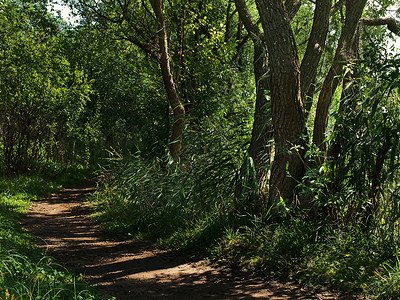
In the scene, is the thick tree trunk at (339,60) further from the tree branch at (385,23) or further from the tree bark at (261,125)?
the tree branch at (385,23)

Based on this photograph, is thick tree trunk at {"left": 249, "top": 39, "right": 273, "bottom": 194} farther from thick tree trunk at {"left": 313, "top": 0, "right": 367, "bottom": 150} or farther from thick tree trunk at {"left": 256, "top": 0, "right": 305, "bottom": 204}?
thick tree trunk at {"left": 313, "top": 0, "right": 367, "bottom": 150}

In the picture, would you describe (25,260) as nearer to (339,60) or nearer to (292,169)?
(292,169)

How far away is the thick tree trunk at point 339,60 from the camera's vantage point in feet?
18.7

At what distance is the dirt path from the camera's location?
4715 mm

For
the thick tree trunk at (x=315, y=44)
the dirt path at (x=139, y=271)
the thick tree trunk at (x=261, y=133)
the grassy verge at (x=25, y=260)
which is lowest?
the dirt path at (x=139, y=271)

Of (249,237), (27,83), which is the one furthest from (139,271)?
(27,83)

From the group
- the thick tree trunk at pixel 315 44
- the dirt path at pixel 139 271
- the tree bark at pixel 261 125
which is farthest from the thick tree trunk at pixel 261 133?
the dirt path at pixel 139 271

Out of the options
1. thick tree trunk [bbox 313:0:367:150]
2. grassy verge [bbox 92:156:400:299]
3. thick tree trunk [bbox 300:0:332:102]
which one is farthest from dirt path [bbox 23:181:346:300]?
thick tree trunk [bbox 300:0:332:102]

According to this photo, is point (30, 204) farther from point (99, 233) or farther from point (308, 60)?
point (308, 60)

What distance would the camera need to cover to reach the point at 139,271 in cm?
570

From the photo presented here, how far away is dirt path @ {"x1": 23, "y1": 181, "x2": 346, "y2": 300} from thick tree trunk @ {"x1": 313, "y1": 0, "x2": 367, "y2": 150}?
2075 millimetres

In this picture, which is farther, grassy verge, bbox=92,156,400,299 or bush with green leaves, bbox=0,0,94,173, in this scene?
bush with green leaves, bbox=0,0,94,173

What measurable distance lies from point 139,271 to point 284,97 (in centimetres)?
303

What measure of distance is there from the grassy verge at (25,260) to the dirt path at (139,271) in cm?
45
